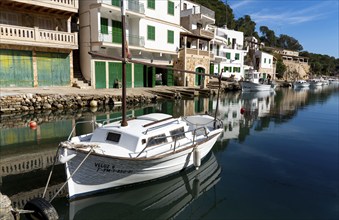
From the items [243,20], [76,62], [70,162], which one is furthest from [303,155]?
[243,20]

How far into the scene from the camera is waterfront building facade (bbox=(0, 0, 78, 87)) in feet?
67.9

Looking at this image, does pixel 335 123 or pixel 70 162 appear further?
pixel 335 123

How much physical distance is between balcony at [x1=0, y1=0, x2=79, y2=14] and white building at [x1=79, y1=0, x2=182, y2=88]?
83.6 inches

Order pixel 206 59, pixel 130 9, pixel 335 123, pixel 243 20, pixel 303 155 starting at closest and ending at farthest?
1. pixel 303 155
2. pixel 335 123
3. pixel 130 9
4. pixel 206 59
5. pixel 243 20

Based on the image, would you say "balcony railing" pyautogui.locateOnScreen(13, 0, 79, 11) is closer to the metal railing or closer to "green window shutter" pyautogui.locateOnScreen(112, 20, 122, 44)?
the metal railing

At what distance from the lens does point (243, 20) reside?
10688 centimetres

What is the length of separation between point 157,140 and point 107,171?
1947 millimetres

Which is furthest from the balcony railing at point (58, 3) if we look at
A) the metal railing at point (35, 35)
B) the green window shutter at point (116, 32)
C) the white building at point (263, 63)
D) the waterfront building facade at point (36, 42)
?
the white building at point (263, 63)

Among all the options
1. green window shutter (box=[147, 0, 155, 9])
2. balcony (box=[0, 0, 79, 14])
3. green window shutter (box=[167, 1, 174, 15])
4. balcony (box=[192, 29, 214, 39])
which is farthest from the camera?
balcony (box=[192, 29, 214, 39])

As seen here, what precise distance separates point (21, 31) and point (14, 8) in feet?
8.30

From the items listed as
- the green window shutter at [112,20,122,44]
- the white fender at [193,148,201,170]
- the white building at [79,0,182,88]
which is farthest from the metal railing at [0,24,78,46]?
the white fender at [193,148,201,170]

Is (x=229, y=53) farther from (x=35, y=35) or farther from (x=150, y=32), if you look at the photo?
(x=35, y=35)

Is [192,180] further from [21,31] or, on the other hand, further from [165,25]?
[165,25]

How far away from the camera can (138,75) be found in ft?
101
